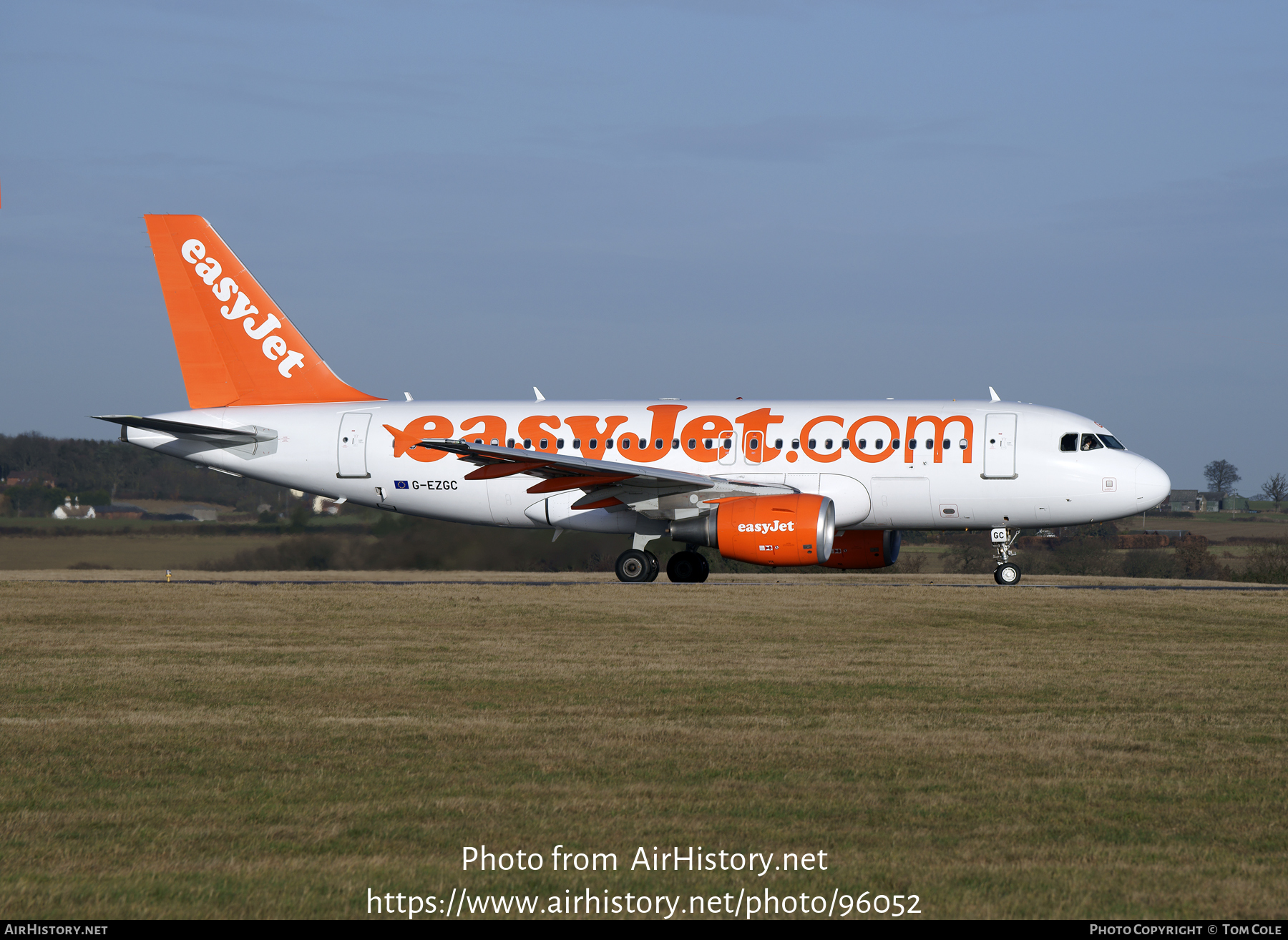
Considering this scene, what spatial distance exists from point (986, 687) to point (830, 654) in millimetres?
3006

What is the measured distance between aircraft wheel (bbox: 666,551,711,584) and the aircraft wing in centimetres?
221

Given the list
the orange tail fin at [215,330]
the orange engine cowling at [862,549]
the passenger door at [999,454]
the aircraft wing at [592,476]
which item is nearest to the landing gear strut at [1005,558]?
the passenger door at [999,454]

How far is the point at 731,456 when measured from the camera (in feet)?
90.3

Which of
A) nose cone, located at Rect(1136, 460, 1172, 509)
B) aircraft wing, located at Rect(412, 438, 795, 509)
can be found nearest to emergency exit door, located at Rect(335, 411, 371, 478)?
aircraft wing, located at Rect(412, 438, 795, 509)

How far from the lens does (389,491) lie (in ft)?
97.3

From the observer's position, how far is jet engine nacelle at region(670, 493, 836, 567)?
24.8m

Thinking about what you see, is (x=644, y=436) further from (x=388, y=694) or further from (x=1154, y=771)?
(x=1154, y=771)

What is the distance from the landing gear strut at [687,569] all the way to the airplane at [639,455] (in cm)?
4

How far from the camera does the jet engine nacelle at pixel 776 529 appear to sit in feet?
81.4

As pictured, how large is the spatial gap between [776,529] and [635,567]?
4355 mm

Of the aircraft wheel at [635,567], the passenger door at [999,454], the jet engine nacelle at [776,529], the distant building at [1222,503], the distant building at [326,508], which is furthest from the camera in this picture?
the distant building at [1222,503]

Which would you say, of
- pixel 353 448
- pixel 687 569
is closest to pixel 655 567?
pixel 687 569

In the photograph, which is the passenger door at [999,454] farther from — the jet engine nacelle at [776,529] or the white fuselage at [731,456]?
the jet engine nacelle at [776,529]

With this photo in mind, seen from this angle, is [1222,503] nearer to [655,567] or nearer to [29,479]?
[655,567]
